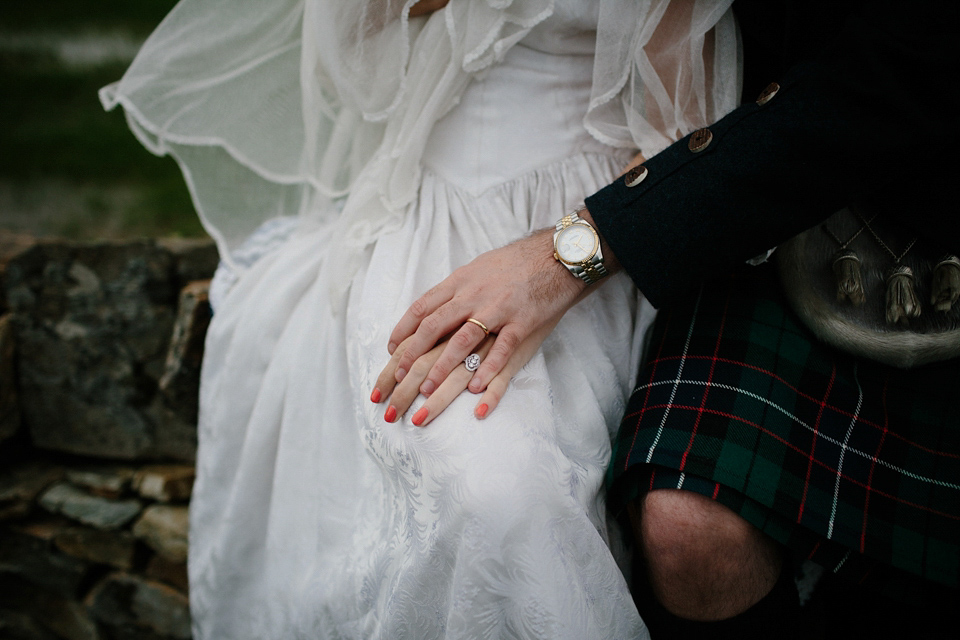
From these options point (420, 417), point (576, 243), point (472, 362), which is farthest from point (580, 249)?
point (420, 417)

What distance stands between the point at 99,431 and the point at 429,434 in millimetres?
1309

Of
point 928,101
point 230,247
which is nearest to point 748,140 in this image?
point 928,101

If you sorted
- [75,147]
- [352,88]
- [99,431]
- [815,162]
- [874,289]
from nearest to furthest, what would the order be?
[815,162] < [874,289] < [352,88] < [99,431] < [75,147]

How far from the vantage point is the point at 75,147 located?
2701 mm

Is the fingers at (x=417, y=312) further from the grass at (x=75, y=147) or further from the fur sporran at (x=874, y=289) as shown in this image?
the grass at (x=75, y=147)

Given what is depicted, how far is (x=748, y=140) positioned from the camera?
30.3 inches

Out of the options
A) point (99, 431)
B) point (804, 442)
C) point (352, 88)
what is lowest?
point (99, 431)

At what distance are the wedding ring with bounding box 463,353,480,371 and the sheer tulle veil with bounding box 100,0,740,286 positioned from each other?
0.32 metres

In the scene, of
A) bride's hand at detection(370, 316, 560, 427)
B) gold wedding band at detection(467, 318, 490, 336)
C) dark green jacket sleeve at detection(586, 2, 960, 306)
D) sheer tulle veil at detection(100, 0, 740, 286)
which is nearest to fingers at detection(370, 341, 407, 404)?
bride's hand at detection(370, 316, 560, 427)

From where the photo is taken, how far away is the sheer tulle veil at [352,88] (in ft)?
2.95

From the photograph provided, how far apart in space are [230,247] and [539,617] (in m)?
1.04

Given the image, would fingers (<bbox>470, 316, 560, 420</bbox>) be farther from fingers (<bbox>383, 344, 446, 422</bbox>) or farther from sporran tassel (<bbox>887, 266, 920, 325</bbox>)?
sporran tassel (<bbox>887, 266, 920, 325</bbox>)

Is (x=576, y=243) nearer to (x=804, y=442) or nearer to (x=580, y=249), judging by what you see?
(x=580, y=249)

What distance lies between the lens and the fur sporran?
804 mm
